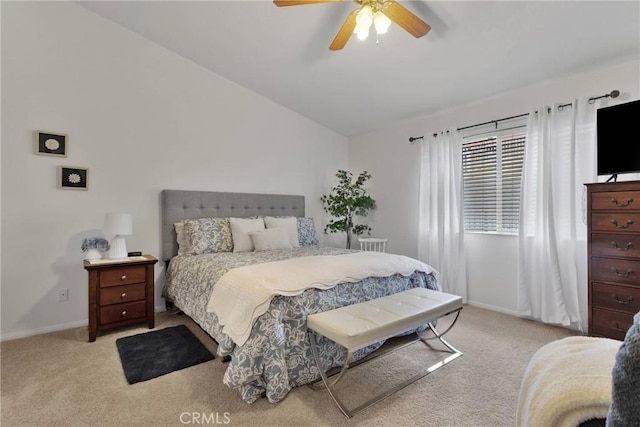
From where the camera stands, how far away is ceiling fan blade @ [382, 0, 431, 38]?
1.86 m

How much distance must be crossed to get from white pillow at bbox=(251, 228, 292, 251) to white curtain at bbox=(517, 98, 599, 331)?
2515mm

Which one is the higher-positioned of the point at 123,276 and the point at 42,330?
the point at 123,276

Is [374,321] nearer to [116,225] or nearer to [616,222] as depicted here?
[616,222]

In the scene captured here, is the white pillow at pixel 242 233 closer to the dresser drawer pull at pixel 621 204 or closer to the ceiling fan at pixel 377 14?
the ceiling fan at pixel 377 14

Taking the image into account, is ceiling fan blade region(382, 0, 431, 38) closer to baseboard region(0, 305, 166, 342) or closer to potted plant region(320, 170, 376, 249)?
potted plant region(320, 170, 376, 249)

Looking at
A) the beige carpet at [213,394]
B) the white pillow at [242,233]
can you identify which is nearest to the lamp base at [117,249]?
the beige carpet at [213,394]

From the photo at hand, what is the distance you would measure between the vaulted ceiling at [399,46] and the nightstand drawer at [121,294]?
2591mm

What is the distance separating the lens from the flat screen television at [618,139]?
7.34ft

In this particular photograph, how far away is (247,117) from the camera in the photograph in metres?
4.04

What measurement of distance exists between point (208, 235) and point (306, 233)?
4.11 feet

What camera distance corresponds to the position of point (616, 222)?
2.22m

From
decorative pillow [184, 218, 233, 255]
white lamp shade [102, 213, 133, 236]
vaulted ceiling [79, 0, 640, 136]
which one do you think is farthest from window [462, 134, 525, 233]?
white lamp shade [102, 213, 133, 236]

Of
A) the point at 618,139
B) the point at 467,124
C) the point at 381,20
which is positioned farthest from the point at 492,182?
the point at 381,20

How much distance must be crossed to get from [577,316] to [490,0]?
278 centimetres
